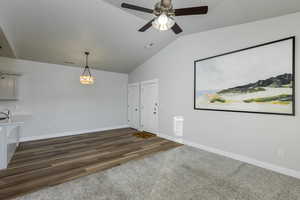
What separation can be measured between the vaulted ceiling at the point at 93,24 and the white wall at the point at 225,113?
0.24 metres

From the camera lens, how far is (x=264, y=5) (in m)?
2.23

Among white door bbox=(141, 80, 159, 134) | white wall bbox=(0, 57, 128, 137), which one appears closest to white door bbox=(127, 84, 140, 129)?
white door bbox=(141, 80, 159, 134)

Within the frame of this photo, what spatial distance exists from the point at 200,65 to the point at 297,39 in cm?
176

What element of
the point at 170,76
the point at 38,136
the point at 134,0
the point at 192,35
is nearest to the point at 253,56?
the point at 192,35

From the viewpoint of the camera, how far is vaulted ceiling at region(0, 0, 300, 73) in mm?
2334

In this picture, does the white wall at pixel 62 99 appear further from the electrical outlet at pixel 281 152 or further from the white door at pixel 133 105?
the electrical outlet at pixel 281 152

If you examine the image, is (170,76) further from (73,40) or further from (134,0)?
(73,40)

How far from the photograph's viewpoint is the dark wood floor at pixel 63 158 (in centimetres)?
206

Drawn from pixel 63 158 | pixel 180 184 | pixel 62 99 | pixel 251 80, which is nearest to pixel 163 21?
pixel 251 80

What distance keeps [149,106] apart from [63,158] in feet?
10.4

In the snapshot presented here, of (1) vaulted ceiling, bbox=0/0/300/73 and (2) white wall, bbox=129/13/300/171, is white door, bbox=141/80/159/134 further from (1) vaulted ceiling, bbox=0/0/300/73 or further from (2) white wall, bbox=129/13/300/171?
(1) vaulted ceiling, bbox=0/0/300/73

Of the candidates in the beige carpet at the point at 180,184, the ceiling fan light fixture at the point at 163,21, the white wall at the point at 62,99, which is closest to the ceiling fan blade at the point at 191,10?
A: the ceiling fan light fixture at the point at 163,21

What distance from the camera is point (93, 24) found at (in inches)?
115

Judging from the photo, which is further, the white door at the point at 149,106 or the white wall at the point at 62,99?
the white door at the point at 149,106
